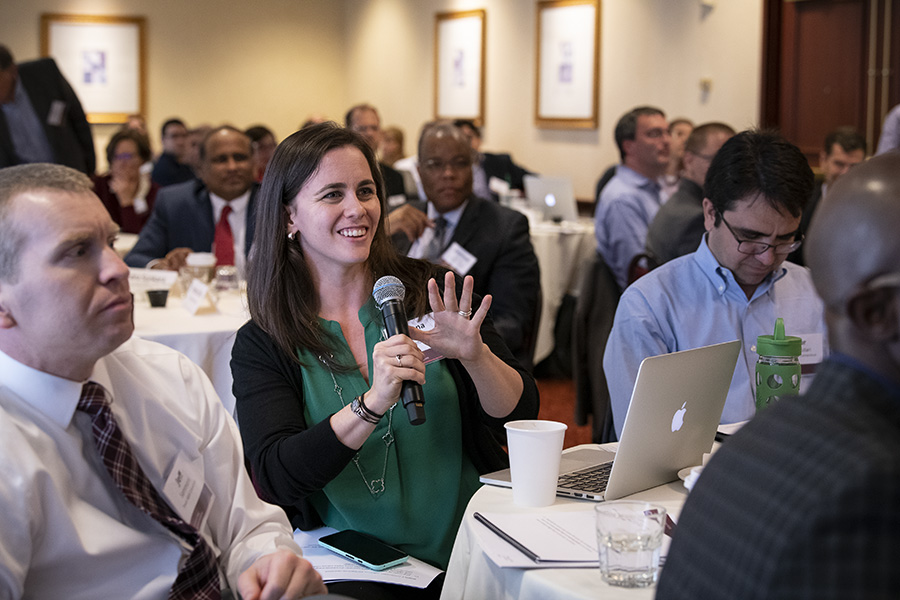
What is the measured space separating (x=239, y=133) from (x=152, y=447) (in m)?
3.37

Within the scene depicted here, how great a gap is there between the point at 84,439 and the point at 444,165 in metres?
2.84

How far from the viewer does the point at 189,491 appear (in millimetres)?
1519

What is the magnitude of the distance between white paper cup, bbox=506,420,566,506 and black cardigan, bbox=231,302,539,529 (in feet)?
1.23

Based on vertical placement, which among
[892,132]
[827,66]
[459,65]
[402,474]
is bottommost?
[402,474]

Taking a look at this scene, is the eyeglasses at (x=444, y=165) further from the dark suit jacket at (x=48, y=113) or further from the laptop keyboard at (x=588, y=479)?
the dark suit jacket at (x=48, y=113)

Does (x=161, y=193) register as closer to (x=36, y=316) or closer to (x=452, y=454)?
(x=452, y=454)

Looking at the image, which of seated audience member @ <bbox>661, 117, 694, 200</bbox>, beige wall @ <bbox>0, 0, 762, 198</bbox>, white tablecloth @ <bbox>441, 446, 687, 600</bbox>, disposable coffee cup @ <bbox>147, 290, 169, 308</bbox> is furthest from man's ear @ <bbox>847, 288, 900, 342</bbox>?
beige wall @ <bbox>0, 0, 762, 198</bbox>

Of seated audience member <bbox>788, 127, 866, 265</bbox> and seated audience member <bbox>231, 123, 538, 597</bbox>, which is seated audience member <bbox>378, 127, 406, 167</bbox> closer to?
seated audience member <bbox>788, 127, 866, 265</bbox>

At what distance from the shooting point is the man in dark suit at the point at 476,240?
3.71 metres

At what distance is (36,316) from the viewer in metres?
1.31

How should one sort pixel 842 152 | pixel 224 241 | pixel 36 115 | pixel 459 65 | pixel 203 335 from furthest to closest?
pixel 459 65
pixel 36 115
pixel 842 152
pixel 224 241
pixel 203 335

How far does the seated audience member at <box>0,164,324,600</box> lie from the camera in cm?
131

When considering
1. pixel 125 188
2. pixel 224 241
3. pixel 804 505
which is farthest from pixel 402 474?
pixel 125 188

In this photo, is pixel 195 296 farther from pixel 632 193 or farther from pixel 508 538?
pixel 632 193
